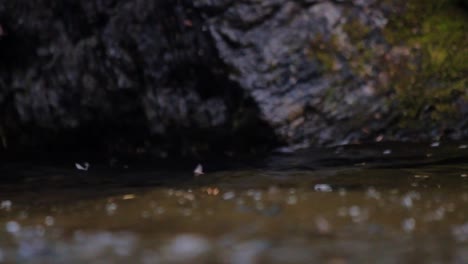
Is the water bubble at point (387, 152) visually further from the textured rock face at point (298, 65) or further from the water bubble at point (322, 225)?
the water bubble at point (322, 225)

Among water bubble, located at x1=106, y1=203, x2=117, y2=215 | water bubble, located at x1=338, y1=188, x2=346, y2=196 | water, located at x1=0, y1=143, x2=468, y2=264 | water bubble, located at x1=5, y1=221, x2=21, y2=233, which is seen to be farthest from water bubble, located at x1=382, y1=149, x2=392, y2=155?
water bubble, located at x1=5, y1=221, x2=21, y2=233

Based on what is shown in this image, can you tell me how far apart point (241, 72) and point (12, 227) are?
349 centimetres

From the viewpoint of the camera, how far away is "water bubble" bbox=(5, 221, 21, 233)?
3.39 metres

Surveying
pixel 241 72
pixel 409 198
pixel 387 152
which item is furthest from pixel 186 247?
pixel 241 72

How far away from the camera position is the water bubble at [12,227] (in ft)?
11.1

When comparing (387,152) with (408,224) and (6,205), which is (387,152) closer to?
(408,224)

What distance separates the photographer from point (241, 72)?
6.50 metres

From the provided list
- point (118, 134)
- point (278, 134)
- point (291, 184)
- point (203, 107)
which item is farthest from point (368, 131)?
point (118, 134)

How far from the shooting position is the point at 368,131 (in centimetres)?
649

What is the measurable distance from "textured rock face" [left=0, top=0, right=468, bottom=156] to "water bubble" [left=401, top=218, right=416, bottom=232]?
3.41m

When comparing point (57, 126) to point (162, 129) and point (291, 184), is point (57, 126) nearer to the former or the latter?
point (162, 129)

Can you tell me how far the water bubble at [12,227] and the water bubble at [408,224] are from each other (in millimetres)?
2047

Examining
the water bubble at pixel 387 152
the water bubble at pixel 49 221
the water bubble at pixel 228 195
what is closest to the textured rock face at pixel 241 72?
the water bubble at pixel 387 152

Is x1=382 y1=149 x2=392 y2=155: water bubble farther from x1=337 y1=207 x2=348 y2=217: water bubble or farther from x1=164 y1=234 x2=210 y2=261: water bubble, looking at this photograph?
x1=164 y1=234 x2=210 y2=261: water bubble
